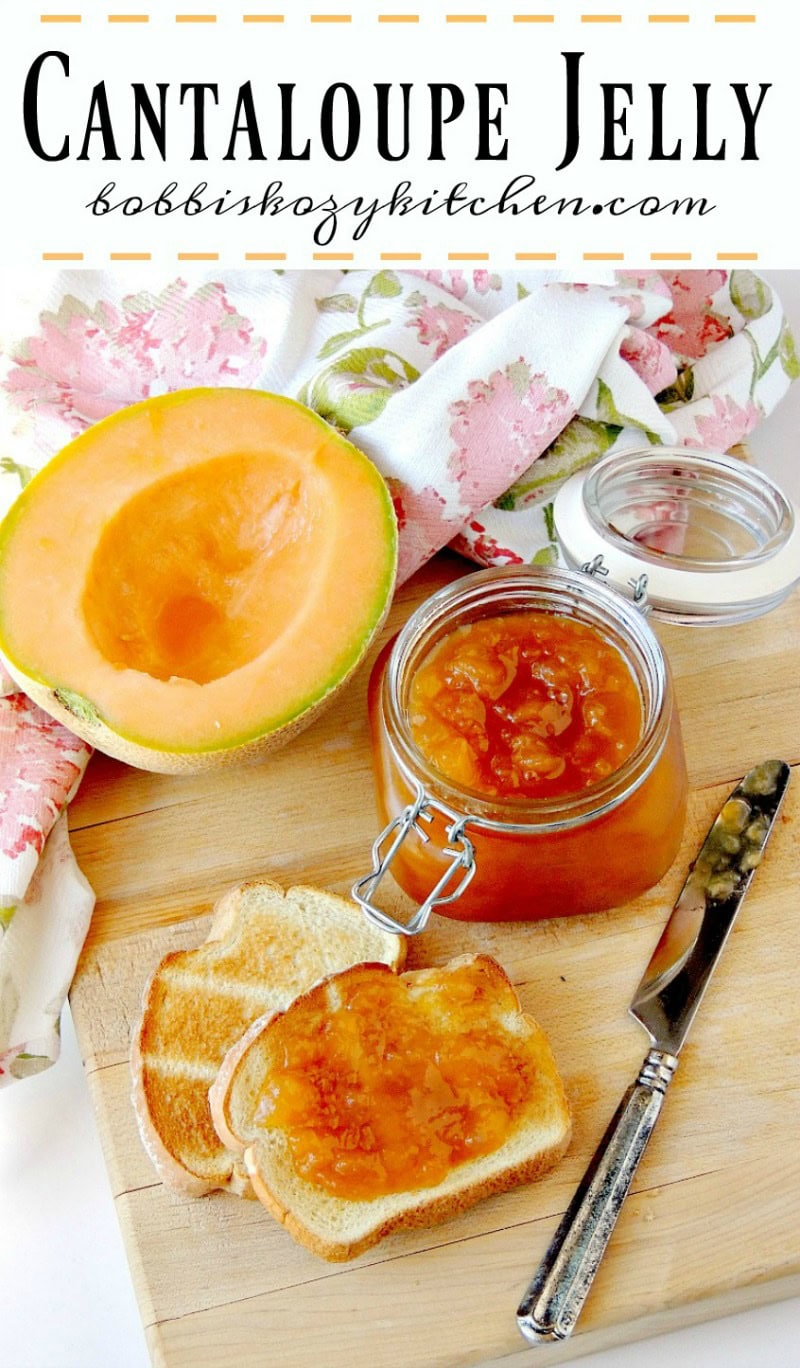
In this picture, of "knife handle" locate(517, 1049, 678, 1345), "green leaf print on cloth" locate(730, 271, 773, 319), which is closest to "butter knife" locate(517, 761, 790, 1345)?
"knife handle" locate(517, 1049, 678, 1345)

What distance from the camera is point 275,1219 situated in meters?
1.69

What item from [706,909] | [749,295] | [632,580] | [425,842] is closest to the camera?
[425,842]

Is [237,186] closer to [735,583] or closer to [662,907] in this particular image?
[735,583]

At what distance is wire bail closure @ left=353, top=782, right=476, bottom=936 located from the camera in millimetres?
1752

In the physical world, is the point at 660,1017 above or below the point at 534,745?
below

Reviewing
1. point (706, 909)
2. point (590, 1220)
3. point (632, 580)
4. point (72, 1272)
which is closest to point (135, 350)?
point (632, 580)

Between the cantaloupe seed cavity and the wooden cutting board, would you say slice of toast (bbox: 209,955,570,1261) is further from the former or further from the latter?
the cantaloupe seed cavity

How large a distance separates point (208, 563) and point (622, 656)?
68cm

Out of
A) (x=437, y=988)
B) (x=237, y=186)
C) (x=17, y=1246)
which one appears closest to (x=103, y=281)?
(x=237, y=186)

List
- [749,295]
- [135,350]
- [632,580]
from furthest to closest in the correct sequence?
[749,295] < [135,350] < [632,580]

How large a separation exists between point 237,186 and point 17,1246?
6.25 ft

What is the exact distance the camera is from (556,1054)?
6.03 feet

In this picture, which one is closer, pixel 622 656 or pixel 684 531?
pixel 622 656

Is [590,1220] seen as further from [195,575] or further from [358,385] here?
[358,385]
